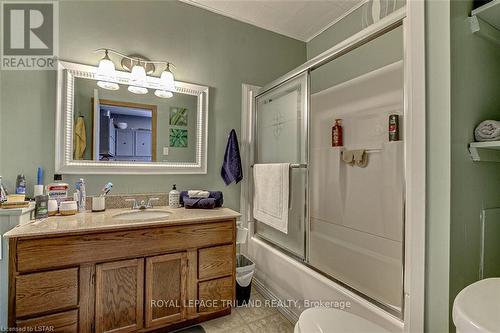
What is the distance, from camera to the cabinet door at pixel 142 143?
195 cm

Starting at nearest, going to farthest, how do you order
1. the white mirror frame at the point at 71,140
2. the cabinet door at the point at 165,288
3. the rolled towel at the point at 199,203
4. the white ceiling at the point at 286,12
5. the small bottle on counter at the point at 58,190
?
the cabinet door at the point at 165,288 < the small bottle on counter at the point at 58,190 < the white mirror frame at the point at 71,140 < the rolled towel at the point at 199,203 < the white ceiling at the point at 286,12

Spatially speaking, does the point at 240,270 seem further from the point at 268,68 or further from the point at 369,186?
the point at 268,68

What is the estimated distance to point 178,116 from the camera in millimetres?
2125

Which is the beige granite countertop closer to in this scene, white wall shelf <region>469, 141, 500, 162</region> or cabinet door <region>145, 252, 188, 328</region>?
cabinet door <region>145, 252, 188, 328</region>

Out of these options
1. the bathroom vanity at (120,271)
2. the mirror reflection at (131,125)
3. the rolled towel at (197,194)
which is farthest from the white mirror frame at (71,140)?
the bathroom vanity at (120,271)

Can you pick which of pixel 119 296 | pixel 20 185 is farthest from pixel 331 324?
pixel 20 185

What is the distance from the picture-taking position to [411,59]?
3.06ft

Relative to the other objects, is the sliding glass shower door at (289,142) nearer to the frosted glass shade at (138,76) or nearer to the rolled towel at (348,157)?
the rolled towel at (348,157)

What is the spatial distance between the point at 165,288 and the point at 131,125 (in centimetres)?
129

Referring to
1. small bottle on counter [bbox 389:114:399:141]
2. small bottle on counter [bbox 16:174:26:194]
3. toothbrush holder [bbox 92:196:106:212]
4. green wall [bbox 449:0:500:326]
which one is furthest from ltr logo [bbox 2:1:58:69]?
small bottle on counter [bbox 389:114:399:141]

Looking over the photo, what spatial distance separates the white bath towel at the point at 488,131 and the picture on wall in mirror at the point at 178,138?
1.94 meters

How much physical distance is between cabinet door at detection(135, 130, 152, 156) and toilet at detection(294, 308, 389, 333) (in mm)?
1674

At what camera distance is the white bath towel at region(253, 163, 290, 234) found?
1.88 m

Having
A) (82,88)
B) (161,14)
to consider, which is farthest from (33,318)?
(161,14)
